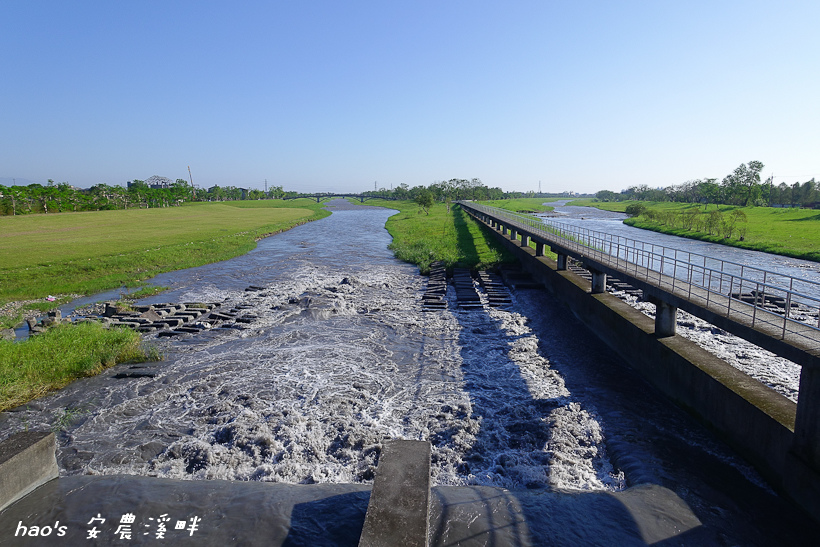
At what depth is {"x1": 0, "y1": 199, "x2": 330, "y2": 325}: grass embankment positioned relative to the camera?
29047mm

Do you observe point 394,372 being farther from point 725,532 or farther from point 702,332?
point 702,332

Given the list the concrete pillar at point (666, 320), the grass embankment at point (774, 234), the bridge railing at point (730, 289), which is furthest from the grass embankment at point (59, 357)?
the grass embankment at point (774, 234)

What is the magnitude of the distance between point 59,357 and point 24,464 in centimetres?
814

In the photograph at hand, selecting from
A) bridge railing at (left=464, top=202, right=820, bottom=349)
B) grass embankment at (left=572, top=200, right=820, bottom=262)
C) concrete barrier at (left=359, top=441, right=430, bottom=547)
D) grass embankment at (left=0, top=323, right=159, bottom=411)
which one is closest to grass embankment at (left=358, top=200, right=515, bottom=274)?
bridge railing at (left=464, top=202, right=820, bottom=349)

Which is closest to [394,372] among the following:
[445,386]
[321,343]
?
[445,386]

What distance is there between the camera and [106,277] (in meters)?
31.2

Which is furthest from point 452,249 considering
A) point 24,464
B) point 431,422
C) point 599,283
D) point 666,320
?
point 24,464

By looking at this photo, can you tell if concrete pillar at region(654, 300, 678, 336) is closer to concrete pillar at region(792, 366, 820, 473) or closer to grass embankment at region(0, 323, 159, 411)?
concrete pillar at region(792, 366, 820, 473)

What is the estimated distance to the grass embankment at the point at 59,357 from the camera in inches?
547

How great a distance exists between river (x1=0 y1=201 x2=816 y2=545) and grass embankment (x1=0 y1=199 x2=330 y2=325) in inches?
492

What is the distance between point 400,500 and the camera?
6586mm

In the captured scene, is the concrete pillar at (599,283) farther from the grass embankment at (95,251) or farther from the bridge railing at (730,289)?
the grass embankment at (95,251)

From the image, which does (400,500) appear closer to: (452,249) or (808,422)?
(808,422)

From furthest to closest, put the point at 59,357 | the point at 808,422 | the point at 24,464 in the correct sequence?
the point at 59,357 < the point at 24,464 < the point at 808,422
